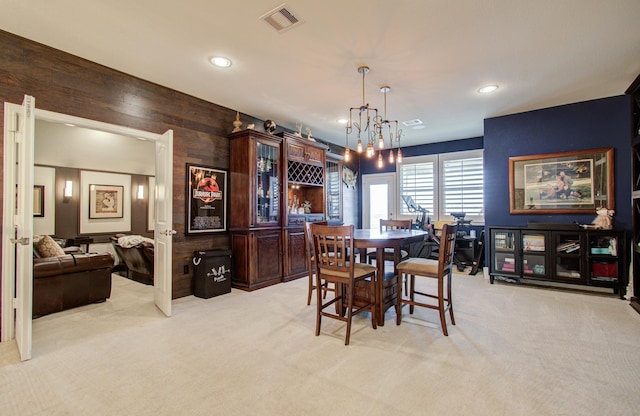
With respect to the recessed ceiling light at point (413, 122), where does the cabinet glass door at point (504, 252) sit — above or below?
below

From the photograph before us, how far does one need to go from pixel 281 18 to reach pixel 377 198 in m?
5.50

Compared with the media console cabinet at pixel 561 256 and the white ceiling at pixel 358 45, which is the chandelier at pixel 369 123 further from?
the media console cabinet at pixel 561 256

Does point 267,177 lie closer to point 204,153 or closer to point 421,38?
point 204,153

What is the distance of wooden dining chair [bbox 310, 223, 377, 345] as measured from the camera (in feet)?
8.55

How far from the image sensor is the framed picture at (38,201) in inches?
210

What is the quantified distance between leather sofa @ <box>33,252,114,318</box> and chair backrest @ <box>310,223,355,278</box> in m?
2.83

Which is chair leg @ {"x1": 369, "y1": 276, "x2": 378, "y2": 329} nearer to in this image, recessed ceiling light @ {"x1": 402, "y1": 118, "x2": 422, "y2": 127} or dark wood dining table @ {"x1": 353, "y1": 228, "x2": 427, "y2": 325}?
dark wood dining table @ {"x1": 353, "y1": 228, "x2": 427, "y2": 325}

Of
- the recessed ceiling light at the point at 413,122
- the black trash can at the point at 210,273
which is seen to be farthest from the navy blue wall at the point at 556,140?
the black trash can at the point at 210,273

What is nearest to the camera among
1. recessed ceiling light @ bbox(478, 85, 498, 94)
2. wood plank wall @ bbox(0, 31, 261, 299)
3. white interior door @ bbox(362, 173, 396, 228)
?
wood plank wall @ bbox(0, 31, 261, 299)

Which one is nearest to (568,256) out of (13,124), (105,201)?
(13,124)

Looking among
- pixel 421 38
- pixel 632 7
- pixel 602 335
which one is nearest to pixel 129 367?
pixel 421 38

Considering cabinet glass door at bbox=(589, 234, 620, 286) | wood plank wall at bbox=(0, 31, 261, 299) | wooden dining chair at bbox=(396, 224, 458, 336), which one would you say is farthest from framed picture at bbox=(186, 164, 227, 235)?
cabinet glass door at bbox=(589, 234, 620, 286)

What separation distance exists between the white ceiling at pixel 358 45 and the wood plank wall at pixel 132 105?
0.13 m

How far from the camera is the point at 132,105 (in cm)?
341
